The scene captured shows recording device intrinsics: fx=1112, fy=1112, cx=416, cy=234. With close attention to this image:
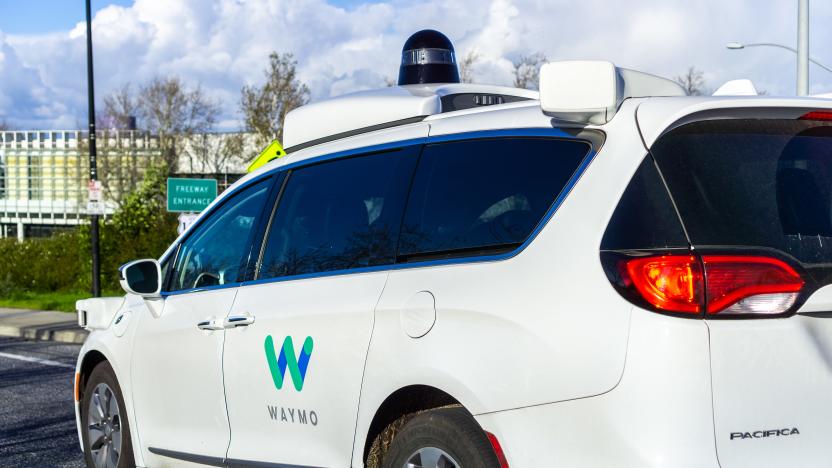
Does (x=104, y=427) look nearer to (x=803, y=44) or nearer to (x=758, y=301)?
(x=758, y=301)

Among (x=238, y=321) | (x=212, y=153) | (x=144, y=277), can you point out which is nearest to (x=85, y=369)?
(x=144, y=277)

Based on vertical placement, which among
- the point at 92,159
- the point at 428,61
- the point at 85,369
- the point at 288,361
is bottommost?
the point at 85,369

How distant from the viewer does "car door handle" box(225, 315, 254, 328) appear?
471 centimetres

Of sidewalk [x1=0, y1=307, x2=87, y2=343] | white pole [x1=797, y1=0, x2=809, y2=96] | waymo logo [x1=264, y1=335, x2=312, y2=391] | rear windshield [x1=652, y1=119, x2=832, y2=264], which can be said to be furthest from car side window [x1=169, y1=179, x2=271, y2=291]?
white pole [x1=797, y1=0, x2=809, y2=96]

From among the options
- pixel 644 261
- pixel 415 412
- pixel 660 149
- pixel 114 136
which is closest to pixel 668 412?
pixel 644 261

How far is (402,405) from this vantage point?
3.86 m

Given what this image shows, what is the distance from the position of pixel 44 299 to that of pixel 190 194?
789 centimetres

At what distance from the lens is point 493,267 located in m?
3.53

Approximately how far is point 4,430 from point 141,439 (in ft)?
11.2

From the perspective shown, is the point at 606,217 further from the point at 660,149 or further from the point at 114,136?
the point at 114,136

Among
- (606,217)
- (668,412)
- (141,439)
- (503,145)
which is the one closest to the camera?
(668,412)

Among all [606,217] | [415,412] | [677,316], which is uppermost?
[606,217]

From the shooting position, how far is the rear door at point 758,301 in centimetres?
301

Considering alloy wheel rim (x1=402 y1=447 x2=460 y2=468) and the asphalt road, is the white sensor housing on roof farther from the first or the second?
the asphalt road
